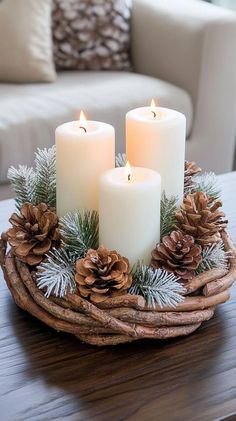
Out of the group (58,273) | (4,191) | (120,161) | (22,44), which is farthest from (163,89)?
(58,273)

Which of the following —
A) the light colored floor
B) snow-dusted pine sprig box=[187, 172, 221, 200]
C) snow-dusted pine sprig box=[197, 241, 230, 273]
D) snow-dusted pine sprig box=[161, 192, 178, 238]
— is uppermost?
snow-dusted pine sprig box=[161, 192, 178, 238]

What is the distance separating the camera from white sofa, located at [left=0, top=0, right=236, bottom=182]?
2072 millimetres

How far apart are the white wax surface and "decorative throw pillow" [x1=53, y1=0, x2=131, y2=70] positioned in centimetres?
146

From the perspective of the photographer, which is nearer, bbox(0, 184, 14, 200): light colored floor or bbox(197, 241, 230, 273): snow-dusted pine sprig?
bbox(197, 241, 230, 273): snow-dusted pine sprig

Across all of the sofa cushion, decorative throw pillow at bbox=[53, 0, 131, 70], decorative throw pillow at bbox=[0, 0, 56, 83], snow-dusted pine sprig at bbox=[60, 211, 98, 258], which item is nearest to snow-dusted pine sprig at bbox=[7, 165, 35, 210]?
snow-dusted pine sprig at bbox=[60, 211, 98, 258]

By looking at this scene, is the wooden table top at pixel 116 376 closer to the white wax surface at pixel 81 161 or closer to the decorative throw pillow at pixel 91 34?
the white wax surface at pixel 81 161

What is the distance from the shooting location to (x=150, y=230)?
95 centimetres

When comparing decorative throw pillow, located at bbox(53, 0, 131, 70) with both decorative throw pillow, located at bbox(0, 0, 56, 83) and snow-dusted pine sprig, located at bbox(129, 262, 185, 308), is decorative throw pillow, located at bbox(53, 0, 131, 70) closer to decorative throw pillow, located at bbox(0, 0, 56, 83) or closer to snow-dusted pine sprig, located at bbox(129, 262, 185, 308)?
decorative throw pillow, located at bbox(0, 0, 56, 83)

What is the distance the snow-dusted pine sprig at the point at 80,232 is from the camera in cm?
96

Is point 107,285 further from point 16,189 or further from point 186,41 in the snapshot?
point 186,41

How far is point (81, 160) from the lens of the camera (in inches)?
38.1

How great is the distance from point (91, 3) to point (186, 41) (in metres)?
0.34

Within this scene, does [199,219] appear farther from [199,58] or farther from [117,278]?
[199,58]

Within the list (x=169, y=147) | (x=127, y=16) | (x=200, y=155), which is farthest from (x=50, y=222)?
(x=127, y=16)
